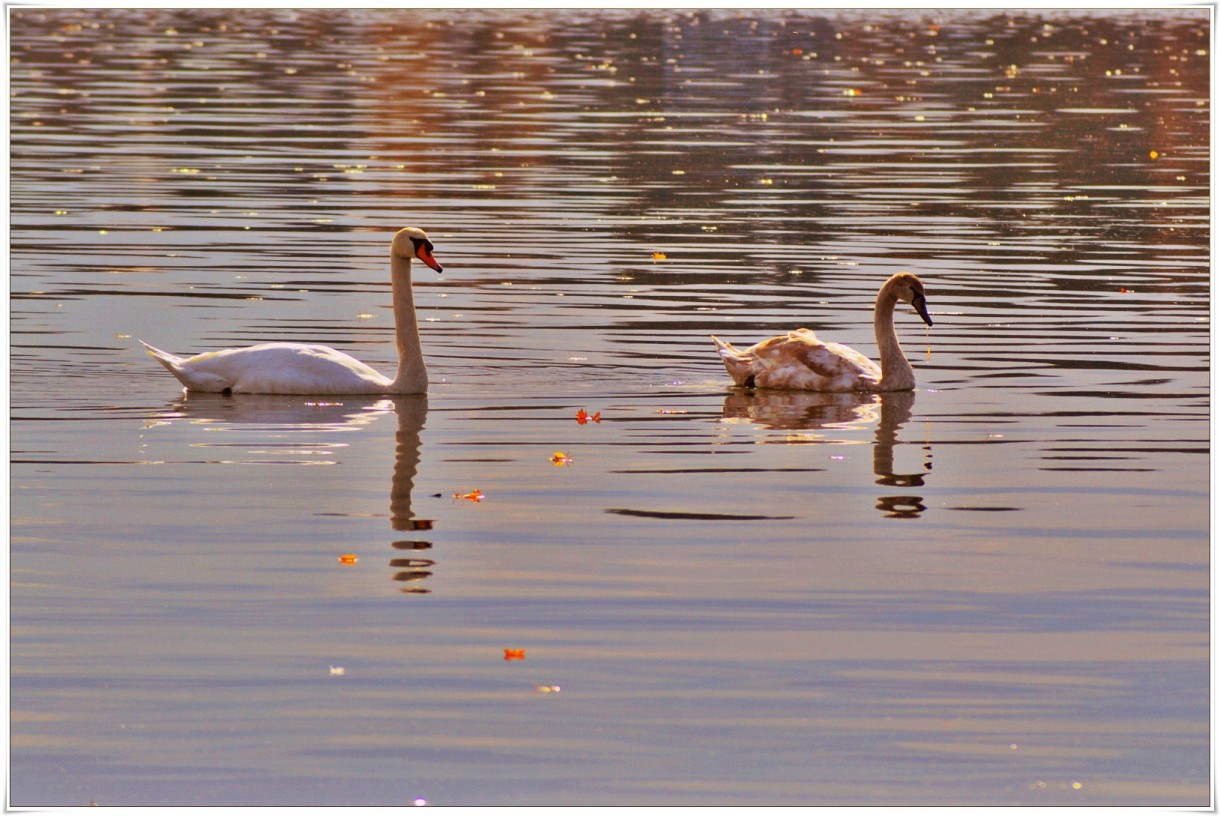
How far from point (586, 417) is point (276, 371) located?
6.51ft

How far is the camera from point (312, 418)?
1438cm

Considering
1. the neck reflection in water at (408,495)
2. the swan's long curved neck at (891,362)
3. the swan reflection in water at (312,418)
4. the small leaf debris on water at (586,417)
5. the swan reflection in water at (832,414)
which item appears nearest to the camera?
the neck reflection in water at (408,495)

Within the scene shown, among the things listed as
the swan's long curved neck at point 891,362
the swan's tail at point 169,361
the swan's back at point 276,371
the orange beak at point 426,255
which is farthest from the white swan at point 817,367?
the swan's tail at point 169,361

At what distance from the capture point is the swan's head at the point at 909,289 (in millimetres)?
16312

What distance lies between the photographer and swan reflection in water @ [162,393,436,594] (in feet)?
41.9

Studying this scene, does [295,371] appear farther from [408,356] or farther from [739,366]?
[739,366]

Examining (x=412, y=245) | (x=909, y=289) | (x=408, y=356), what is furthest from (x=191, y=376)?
(x=909, y=289)

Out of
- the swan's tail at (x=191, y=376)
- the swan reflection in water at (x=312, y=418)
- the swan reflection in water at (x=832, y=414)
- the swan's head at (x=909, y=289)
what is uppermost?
the swan's head at (x=909, y=289)

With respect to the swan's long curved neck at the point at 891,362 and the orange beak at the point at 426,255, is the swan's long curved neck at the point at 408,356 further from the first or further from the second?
the swan's long curved neck at the point at 891,362

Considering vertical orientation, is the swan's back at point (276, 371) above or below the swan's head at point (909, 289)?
below

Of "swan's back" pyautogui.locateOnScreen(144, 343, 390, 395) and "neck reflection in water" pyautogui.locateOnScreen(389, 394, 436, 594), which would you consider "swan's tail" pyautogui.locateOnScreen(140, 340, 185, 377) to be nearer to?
"swan's back" pyautogui.locateOnScreen(144, 343, 390, 395)

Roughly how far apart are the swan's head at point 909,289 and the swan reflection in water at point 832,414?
996 mm

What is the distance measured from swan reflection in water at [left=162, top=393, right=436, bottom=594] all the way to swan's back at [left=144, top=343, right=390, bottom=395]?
7cm

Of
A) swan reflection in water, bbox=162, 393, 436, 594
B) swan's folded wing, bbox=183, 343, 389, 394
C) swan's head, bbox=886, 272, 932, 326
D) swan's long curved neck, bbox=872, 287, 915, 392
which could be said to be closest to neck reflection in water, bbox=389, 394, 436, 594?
swan reflection in water, bbox=162, 393, 436, 594
